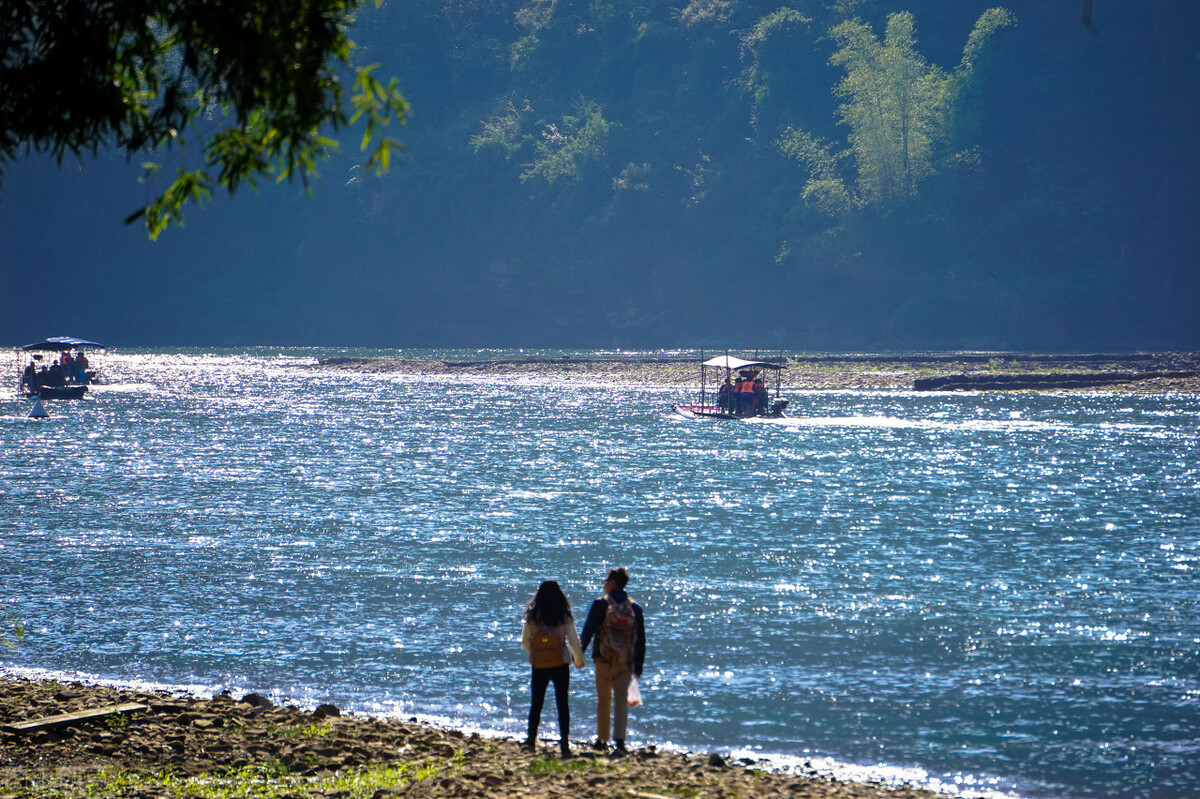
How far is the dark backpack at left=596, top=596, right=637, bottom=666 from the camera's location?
37.0ft

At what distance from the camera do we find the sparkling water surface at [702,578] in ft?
47.3

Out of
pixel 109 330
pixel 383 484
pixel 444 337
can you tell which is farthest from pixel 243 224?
pixel 383 484

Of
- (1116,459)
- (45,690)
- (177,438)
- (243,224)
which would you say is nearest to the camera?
(45,690)

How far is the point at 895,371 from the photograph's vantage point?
87.3 metres

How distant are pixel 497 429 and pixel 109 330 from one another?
10413cm

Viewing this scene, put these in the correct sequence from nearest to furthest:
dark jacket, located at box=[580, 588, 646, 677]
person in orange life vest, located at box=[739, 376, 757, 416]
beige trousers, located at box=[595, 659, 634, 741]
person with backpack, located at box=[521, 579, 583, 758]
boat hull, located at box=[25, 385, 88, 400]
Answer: person with backpack, located at box=[521, 579, 583, 758]
dark jacket, located at box=[580, 588, 646, 677]
beige trousers, located at box=[595, 659, 634, 741]
person in orange life vest, located at box=[739, 376, 757, 416]
boat hull, located at box=[25, 385, 88, 400]

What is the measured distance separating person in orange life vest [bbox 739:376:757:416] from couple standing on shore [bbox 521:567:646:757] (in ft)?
154

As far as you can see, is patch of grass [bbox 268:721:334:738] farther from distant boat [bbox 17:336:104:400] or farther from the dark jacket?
distant boat [bbox 17:336:104:400]

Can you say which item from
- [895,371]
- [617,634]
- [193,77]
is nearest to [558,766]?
[617,634]

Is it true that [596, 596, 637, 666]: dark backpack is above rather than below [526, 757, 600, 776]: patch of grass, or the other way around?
above

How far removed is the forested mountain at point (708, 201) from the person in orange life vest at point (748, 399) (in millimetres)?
62093

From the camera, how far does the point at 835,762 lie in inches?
509

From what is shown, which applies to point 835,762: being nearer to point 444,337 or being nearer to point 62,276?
point 444,337

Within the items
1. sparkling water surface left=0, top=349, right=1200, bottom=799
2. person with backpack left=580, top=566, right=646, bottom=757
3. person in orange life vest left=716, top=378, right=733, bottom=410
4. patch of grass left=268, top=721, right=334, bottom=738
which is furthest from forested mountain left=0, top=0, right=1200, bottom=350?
patch of grass left=268, top=721, right=334, bottom=738
